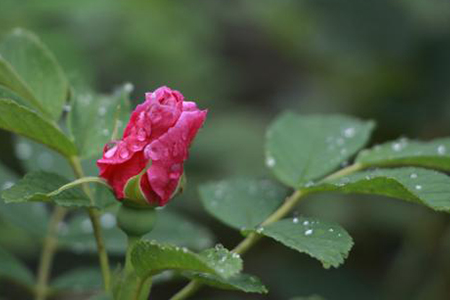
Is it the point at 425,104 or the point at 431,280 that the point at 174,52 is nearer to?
the point at 425,104

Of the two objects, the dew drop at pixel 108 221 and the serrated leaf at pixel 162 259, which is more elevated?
the serrated leaf at pixel 162 259

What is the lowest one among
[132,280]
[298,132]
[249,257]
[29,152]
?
[249,257]

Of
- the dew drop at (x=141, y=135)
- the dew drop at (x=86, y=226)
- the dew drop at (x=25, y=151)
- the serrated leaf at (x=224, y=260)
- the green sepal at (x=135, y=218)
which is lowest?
the dew drop at (x=86, y=226)

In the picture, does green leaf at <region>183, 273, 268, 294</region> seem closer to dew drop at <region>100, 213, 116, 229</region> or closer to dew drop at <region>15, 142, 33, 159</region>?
dew drop at <region>100, 213, 116, 229</region>

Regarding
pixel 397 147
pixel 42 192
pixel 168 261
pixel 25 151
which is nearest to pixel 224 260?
pixel 168 261

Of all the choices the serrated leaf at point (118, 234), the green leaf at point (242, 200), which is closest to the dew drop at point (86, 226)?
the serrated leaf at point (118, 234)

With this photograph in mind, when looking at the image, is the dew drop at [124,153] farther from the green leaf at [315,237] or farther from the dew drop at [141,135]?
the green leaf at [315,237]

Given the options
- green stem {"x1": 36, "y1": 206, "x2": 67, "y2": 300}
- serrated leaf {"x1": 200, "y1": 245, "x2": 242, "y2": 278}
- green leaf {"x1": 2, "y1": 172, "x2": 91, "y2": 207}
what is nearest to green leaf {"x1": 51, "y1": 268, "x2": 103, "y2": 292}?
green stem {"x1": 36, "y1": 206, "x2": 67, "y2": 300}

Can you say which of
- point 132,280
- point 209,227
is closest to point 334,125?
point 132,280
